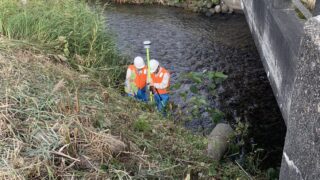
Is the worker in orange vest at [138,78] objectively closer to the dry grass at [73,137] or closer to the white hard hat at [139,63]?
the white hard hat at [139,63]

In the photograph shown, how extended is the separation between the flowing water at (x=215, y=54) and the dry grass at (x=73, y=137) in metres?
2.46

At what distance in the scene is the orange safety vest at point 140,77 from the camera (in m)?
7.12

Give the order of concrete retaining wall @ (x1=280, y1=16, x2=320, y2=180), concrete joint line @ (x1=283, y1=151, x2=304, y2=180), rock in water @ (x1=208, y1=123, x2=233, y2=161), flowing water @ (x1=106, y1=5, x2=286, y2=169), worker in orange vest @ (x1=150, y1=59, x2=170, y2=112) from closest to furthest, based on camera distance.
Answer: concrete retaining wall @ (x1=280, y1=16, x2=320, y2=180) < concrete joint line @ (x1=283, y1=151, x2=304, y2=180) < rock in water @ (x1=208, y1=123, x2=233, y2=161) < worker in orange vest @ (x1=150, y1=59, x2=170, y2=112) < flowing water @ (x1=106, y1=5, x2=286, y2=169)

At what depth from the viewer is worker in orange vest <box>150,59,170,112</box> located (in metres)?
7.00

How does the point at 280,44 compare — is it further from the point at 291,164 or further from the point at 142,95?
the point at 291,164

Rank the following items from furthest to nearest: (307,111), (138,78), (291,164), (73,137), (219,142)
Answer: (138,78) < (219,142) < (73,137) < (291,164) < (307,111)

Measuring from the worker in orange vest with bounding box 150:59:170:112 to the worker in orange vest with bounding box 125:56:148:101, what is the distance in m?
0.23

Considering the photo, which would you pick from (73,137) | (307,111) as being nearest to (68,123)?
(73,137)

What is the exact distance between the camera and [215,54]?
11305 millimetres

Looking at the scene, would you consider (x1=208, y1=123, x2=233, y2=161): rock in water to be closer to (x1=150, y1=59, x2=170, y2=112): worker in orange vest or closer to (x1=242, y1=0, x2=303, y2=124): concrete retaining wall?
(x1=242, y1=0, x2=303, y2=124): concrete retaining wall

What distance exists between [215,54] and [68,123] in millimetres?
8110

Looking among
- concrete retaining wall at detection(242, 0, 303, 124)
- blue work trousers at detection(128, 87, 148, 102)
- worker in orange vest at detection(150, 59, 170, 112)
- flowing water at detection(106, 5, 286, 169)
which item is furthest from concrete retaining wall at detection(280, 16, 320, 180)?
blue work trousers at detection(128, 87, 148, 102)

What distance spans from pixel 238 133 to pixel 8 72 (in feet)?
11.9

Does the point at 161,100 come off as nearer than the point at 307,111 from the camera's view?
No
